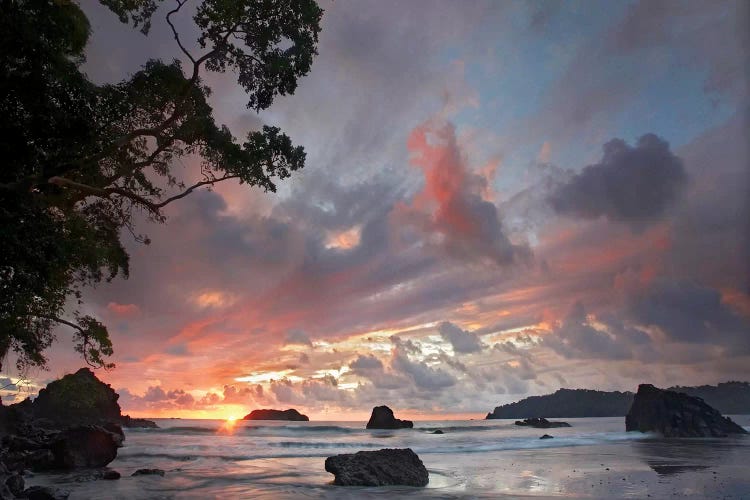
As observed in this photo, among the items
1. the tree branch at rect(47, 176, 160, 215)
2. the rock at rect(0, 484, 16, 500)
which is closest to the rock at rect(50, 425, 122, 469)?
the rock at rect(0, 484, 16, 500)

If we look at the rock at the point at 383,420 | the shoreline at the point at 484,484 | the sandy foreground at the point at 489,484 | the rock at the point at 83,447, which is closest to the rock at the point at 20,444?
the rock at the point at 83,447

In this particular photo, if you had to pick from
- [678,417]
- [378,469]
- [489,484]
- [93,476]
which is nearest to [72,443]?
[93,476]

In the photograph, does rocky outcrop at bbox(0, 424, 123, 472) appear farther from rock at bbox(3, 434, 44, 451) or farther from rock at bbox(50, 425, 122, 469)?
rock at bbox(3, 434, 44, 451)

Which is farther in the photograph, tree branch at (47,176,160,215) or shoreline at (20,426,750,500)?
shoreline at (20,426,750,500)

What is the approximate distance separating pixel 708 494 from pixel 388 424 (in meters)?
104

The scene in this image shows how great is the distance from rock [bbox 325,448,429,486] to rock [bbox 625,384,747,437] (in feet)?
222

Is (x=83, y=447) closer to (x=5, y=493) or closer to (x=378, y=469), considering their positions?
(x=5, y=493)

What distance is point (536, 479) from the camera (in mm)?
20406

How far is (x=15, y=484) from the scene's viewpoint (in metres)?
14.4

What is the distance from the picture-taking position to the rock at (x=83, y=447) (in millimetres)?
23894

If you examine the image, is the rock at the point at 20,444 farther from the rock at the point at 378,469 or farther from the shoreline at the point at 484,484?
the rock at the point at 378,469

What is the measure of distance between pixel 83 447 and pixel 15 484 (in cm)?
1175

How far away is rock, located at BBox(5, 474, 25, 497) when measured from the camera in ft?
46.1

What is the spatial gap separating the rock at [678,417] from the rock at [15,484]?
80.6 metres
